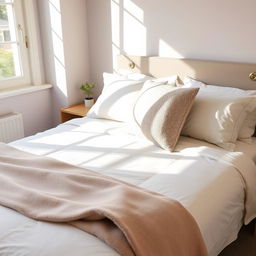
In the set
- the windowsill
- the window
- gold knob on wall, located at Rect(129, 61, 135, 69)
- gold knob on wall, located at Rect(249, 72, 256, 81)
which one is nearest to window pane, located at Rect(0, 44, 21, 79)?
the window

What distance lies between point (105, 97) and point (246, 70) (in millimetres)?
1036

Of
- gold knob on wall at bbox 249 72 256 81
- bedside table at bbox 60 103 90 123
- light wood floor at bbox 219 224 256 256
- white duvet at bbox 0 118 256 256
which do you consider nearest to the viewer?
white duvet at bbox 0 118 256 256

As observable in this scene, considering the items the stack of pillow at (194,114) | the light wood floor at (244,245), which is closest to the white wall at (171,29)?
the stack of pillow at (194,114)

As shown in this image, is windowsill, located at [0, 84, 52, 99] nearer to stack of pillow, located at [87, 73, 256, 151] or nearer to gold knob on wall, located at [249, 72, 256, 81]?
stack of pillow, located at [87, 73, 256, 151]

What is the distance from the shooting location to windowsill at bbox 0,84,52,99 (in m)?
2.83

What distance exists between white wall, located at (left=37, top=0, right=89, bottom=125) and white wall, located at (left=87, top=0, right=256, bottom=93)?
0.11 metres

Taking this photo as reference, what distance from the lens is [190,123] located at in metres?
2.10

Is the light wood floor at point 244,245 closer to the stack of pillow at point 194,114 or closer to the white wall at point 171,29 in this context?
the stack of pillow at point 194,114

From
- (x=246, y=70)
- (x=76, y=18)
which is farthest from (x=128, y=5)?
(x=246, y=70)

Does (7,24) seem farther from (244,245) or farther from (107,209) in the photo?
(244,245)

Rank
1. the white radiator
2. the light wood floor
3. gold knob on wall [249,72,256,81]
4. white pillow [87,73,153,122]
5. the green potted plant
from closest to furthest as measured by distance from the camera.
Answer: the light wood floor → gold knob on wall [249,72,256,81] → white pillow [87,73,153,122] → the white radiator → the green potted plant

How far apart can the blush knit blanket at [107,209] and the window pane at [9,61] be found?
61.1 inches

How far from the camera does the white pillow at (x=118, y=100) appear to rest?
7.78 feet

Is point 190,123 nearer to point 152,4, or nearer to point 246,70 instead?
point 246,70
